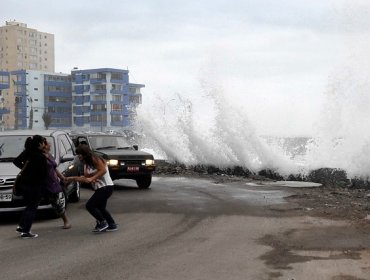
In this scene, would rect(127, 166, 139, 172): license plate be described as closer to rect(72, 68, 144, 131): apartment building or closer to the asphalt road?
the asphalt road

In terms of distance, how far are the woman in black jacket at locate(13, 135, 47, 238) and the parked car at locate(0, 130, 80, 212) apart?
3.18ft

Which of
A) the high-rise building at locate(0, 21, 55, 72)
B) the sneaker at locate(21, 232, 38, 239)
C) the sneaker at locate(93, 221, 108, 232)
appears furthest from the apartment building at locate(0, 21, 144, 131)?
the sneaker at locate(21, 232, 38, 239)

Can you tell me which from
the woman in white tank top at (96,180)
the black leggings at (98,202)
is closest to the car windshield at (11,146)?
the woman in white tank top at (96,180)

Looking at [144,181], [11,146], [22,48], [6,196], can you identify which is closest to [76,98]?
[22,48]

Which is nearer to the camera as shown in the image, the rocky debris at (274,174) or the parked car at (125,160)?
the parked car at (125,160)

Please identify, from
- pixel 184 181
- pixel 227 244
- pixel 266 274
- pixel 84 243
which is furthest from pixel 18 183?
pixel 184 181

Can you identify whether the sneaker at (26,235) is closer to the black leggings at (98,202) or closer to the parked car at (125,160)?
the black leggings at (98,202)

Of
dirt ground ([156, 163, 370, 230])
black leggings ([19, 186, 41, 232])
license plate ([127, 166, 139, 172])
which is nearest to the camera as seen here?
black leggings ([19, 186, 41, 232])

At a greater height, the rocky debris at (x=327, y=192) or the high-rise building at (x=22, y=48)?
the high-rise building at (x=22, y=48)

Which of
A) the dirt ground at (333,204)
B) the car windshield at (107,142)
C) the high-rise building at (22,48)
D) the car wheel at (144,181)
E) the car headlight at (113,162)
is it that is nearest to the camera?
the dirt ground at (333,204)

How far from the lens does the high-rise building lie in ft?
497

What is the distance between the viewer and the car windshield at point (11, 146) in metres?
9.83

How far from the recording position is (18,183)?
7.77 m

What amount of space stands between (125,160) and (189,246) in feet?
25.3
